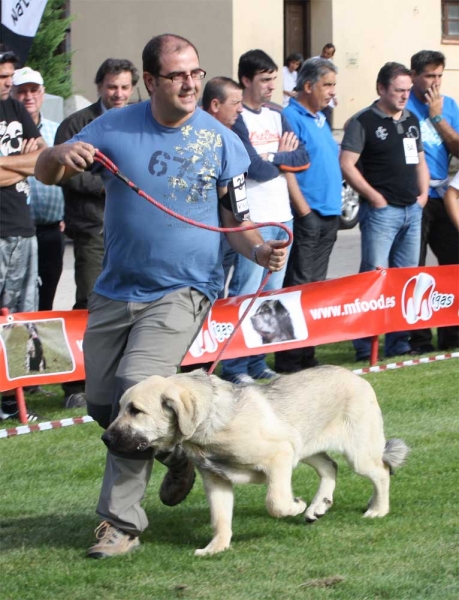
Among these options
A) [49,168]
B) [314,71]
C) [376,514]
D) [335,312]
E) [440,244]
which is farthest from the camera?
[440,244]

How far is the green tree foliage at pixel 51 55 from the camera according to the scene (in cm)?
2061

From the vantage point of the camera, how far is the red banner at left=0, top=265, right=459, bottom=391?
8273 mm

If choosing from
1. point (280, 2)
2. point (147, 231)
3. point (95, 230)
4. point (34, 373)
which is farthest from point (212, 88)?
point (280, 2)

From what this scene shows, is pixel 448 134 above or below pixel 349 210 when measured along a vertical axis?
above

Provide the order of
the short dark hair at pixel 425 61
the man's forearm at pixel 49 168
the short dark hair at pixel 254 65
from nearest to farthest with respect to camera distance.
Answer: the man's forearm at pixel 49 168
the short dark hair at pixel 254 65
the short dark hair at pixel 425 61

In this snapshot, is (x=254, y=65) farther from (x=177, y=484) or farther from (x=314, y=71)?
(x=177, y=484)

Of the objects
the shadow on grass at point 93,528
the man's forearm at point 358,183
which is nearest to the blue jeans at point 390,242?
the man's forearm at point 358,183

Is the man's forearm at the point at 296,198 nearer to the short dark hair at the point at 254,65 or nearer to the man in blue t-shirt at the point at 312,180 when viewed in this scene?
the man in blue t-shirt at the point at 312,180

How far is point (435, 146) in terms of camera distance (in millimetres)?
10625

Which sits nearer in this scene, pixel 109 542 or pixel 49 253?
pixel 109 542

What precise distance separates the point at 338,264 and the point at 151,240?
9897 mm

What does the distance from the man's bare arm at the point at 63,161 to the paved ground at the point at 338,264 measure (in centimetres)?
699

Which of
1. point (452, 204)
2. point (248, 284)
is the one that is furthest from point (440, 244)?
point (248, 284)

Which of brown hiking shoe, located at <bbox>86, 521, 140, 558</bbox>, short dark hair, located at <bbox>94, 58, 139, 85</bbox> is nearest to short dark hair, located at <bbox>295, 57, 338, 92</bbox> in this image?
short dark hair, located at <bbox>94, 58, 139, 85</bbox>
